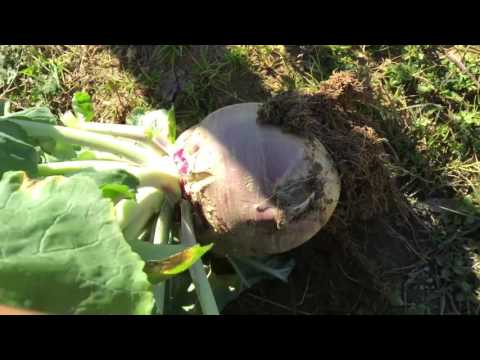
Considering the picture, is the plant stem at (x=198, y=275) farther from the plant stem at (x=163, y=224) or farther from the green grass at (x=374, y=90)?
the green grass at (x=374, y=90)

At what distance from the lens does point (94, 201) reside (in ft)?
5.67

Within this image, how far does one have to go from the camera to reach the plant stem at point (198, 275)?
2262mm

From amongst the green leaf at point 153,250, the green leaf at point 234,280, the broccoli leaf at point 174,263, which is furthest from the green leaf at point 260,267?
the broccoli leaf at point 174,263

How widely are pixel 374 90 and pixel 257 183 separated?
110cm

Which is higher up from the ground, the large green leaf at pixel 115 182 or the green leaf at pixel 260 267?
the large green leaf at pixel 115 182

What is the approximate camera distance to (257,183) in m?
2.29

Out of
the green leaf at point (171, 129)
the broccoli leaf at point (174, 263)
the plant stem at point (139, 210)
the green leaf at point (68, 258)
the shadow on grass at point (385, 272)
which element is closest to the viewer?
the green leaf at point (68, 258)

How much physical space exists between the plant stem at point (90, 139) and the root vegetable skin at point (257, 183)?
26 cm

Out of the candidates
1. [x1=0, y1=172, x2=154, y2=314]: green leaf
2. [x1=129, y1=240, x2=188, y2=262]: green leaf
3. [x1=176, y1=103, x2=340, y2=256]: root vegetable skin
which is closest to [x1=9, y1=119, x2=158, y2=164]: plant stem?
[x1=176, y1=103, x2=340, y2=256]: root vegetable skin

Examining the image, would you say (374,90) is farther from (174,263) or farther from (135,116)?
(174,263)

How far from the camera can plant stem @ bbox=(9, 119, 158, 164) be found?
247 centimetres

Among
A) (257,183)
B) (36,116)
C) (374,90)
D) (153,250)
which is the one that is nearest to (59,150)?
(36,116)

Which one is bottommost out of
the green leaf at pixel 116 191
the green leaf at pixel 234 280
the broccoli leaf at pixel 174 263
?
the green leaf at pixel 234 280

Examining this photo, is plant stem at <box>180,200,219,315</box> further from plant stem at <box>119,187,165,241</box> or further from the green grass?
the green grass
